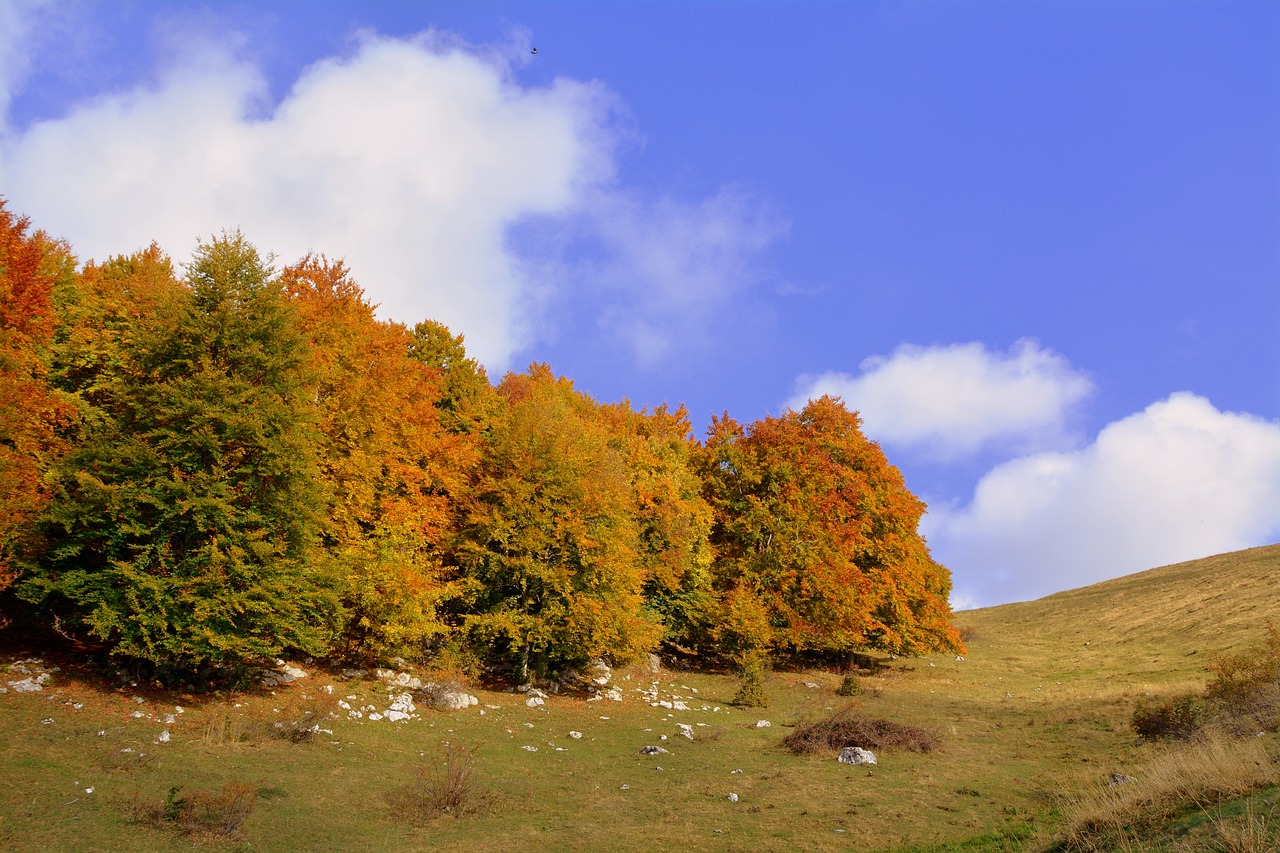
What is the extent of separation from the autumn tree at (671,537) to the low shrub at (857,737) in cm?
1541

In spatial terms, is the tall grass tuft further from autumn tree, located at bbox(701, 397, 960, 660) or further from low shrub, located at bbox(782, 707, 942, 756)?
autumn tree, located at bbox(701, 397, 960, 660)

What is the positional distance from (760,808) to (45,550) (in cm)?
2548

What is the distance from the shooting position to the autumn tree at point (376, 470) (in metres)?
30.1

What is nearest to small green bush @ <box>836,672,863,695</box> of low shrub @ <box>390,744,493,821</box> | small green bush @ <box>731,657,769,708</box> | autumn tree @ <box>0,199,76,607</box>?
small green bush @ <box>731,657,769,708</box>

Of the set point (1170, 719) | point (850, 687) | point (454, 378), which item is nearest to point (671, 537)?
point (850, 687)

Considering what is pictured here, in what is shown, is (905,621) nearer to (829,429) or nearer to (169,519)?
(829,429)

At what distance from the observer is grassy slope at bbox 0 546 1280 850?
1623 centimetres

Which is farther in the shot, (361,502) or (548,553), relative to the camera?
(548,553)

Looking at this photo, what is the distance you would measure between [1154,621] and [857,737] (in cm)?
4612

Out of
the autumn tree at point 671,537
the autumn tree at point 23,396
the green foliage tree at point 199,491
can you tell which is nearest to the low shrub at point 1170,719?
the autumn tree at point 671,537

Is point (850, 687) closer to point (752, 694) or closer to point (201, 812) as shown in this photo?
point (752, 694)

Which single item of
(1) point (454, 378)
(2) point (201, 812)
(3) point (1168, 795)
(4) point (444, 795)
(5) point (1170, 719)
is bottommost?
(4) point (444, 795)

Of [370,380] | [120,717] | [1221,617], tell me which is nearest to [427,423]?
[370,380]

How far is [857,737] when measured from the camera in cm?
2681
